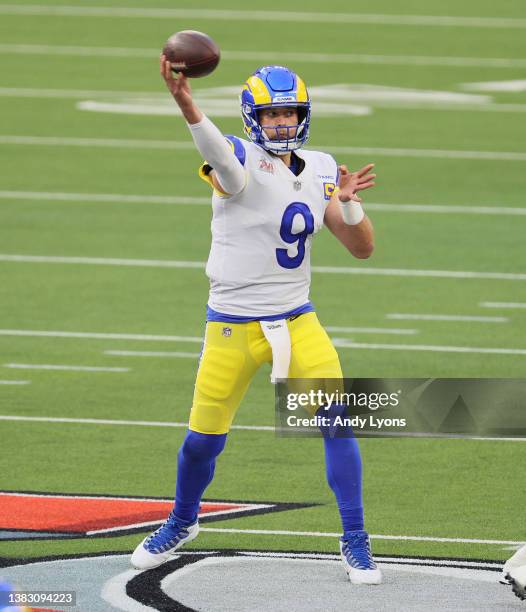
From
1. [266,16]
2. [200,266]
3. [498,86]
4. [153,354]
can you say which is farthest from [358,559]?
[266,16]

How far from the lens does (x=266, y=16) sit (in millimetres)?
30219

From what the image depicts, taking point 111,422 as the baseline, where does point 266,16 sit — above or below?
above

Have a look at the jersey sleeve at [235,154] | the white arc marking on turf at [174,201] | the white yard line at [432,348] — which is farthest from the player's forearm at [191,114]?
the white arc marking on turf at [174,201]

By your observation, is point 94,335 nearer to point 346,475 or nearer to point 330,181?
point 330,181

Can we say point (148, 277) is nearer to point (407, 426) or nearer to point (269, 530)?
point (407, 426)

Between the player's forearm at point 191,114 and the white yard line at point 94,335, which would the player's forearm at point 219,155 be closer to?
the player's forearm at point 191,114

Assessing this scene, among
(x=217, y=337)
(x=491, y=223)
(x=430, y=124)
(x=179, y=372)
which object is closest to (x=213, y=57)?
(x=217, y=337)

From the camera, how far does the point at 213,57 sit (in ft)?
24.3

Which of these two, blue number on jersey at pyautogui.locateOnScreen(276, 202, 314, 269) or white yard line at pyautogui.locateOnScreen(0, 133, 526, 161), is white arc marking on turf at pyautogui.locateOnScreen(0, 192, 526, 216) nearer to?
white yard line at pyautogui.locateOnScreen(0, 133, 526, 161)

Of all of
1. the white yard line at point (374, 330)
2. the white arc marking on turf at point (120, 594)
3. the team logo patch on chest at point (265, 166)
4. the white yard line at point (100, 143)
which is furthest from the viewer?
the white yard line at point (100, 143)

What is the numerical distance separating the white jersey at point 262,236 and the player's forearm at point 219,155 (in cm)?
11

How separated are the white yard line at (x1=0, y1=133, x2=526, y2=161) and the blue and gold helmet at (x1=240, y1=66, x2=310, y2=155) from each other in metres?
12.0

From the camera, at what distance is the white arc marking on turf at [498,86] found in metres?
23.9

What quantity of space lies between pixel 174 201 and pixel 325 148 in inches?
110
